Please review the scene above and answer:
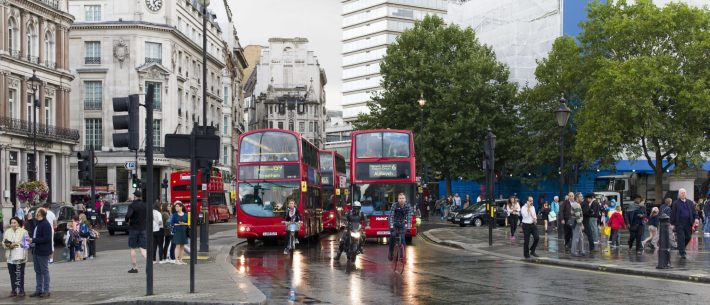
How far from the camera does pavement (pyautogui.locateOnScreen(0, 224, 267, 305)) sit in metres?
14.2

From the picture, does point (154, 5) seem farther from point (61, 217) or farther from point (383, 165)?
point (383, 165)

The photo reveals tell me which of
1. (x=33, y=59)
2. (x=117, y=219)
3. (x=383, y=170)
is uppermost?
(x=33, y=59)

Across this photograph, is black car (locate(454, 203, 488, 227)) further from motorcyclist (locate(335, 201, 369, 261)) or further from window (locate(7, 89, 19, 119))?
window (locate(7, 89, 19, 119))

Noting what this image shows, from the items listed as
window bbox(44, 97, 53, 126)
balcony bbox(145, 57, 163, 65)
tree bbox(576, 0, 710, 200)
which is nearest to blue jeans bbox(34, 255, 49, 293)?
tree bbox(576, 0, 710, 200)

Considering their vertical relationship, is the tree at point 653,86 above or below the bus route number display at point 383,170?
above

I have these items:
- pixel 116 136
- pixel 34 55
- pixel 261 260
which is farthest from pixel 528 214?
pixel 34 55

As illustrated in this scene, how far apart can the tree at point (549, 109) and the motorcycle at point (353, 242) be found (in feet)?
113

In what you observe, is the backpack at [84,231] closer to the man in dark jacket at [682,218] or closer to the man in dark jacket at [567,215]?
the man in dark jacket at [567,215]

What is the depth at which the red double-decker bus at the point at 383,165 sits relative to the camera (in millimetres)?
31828

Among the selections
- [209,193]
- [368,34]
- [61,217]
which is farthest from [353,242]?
[368,34]

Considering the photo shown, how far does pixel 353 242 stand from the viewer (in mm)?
22375

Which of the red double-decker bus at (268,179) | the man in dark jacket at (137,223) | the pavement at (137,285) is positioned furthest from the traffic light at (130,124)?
the red double-decker bus at (268,179)

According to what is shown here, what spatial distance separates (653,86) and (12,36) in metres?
38.3

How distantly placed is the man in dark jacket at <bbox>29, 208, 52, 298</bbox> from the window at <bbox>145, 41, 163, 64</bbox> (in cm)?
5814
